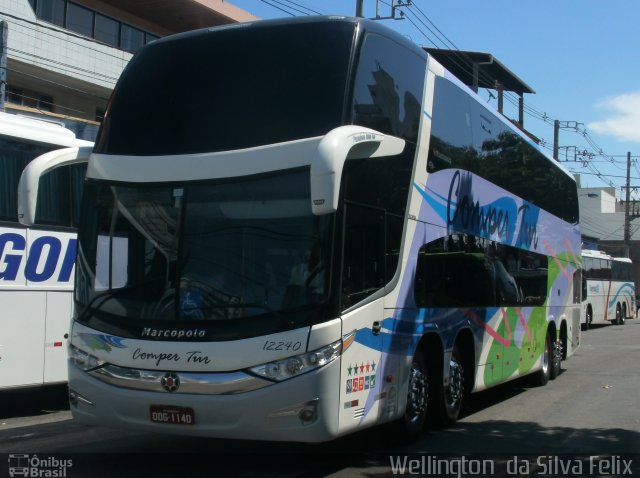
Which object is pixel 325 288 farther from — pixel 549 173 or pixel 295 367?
pixel 549 173

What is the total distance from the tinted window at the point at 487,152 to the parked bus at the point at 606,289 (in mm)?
17893

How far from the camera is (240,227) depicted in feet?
21.3

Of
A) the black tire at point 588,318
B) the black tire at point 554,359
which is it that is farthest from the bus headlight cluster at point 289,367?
the black tire at point 588,318

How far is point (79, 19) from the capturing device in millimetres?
27203

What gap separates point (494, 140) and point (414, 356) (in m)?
4.63

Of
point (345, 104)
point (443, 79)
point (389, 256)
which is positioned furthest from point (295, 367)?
point (443, 79)

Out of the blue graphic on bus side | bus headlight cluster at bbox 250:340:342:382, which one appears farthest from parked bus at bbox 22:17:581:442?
the blue graphic on bus side

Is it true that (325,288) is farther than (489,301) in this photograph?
No

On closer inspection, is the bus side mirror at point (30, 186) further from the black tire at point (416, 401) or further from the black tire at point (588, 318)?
the black tire at point (588, 318)

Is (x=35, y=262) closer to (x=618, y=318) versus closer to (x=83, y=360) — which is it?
(x=83, y=360)

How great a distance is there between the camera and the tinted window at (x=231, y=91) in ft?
21.9

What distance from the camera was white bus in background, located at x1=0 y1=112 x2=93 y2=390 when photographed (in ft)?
31.8

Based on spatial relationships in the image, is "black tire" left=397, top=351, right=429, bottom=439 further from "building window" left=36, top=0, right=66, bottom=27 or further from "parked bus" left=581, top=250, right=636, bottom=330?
"parked bus" left=581, top=250, right=636, bottom=330

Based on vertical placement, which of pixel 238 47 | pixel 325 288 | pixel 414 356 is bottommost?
pixel 414 356
